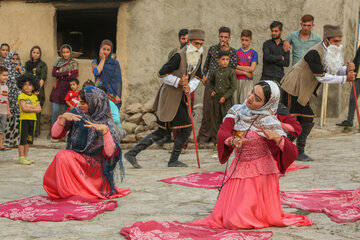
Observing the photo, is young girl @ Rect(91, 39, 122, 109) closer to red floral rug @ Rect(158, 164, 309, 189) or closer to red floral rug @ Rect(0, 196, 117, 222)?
red floral rug @ Rect(158, 164, 309, 189)

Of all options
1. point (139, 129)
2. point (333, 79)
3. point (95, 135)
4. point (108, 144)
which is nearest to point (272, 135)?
point (108, 144)

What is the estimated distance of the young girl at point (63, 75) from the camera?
9.78 meters

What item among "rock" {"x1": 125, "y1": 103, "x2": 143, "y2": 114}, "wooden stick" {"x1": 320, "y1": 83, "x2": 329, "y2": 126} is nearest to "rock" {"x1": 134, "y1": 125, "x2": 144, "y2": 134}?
"rock" {"x1": 125, "y1": 103, "x2": 143, "y2": 114}

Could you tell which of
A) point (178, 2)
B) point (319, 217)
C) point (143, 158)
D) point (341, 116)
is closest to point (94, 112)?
point (319, 217)

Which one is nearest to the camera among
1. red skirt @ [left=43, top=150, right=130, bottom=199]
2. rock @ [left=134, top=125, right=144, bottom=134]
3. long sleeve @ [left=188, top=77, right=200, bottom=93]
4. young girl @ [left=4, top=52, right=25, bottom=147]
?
red skirt @ [left=43, top=150, right=130, bottom=199]

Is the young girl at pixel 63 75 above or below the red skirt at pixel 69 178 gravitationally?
above

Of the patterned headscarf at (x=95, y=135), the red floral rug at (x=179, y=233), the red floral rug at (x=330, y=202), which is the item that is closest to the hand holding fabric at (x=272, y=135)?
the red floral rug at (x=179, y=233)

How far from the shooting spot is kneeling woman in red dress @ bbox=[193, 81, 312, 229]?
375 centimetres

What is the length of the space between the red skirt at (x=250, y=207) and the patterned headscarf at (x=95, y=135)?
4.54 feet

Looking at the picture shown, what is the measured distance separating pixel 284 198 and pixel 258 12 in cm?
645

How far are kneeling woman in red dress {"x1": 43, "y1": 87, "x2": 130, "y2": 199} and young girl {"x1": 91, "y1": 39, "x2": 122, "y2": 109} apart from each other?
2959 mm

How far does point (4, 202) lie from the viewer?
481 cm

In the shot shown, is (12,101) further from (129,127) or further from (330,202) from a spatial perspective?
(330,202)

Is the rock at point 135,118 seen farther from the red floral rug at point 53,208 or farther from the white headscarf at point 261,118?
the white headscarf at point 261,118
